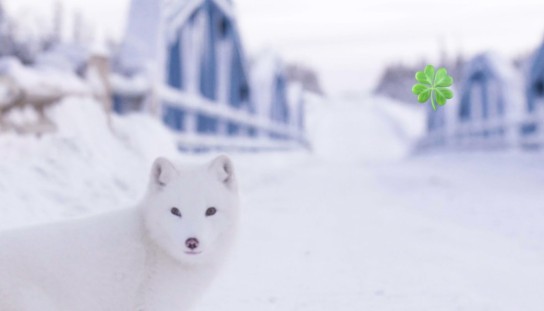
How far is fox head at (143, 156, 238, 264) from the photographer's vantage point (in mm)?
1857

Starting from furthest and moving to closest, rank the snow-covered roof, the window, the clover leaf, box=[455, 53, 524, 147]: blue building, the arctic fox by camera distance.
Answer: the snow-covered roof < box=[455, 53, 524, 147]: blue building < the window < the arctic fox < the clover leaf

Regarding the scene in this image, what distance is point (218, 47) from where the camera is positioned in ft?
39.7

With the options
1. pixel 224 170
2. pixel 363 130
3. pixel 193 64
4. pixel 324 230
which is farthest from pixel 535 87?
pixel 363 130

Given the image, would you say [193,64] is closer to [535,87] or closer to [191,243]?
[191,243]

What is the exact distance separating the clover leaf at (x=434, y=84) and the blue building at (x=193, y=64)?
5302mm

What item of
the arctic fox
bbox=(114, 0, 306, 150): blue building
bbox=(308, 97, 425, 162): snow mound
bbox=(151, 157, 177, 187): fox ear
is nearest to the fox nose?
the arctic fox

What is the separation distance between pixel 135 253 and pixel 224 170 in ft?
1.42

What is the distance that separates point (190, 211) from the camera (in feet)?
6.17

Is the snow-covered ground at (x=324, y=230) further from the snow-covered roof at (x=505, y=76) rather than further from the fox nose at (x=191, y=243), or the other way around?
the snow-covered roof at (x=505, y=76)

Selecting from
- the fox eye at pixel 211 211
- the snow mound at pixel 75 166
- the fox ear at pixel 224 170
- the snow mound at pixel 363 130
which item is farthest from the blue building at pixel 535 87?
the snow mound at pixel 363 130

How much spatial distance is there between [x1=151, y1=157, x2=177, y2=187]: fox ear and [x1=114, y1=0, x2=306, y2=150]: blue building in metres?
4.64

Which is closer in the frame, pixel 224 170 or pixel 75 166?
pixel 224 170

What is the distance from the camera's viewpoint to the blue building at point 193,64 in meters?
6.96

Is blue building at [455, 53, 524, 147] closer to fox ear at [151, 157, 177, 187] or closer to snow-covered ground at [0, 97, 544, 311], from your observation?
snow-covered ground at [0, 97, 544, 311]
